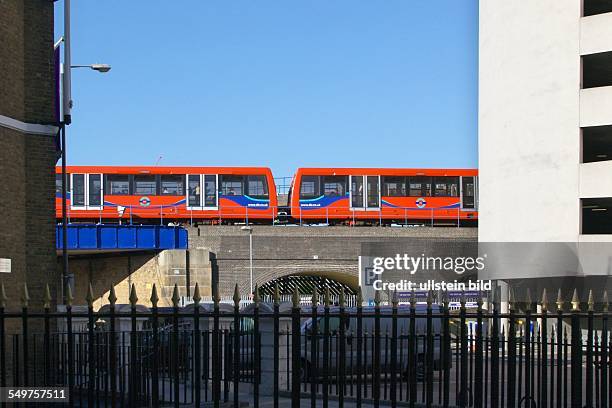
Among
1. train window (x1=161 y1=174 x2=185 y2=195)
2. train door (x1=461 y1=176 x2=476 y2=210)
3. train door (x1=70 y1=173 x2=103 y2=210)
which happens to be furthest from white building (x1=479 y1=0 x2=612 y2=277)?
train door (x1=70 y1=173 x2=103 y2=210)

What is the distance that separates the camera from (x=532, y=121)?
3816cm

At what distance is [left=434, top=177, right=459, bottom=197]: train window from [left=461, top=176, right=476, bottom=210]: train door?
0.45 metres

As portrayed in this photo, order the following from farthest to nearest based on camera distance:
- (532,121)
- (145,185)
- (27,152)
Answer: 1. (145,185)
2. (532,121)
3. (27,152)

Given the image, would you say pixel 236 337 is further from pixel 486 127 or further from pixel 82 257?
pixel 82 257

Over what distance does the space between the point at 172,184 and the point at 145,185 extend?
1569 millimetres

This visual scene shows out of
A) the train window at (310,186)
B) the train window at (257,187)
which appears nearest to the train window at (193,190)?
the train window at (257,187)

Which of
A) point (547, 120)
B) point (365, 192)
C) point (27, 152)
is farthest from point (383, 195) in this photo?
point (27, 152)

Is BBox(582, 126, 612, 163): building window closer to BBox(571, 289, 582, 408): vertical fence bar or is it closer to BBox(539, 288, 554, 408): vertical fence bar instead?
BBox(539, 288, 554, 408): vertical fence bar

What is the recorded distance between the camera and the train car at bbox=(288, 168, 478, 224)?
5394 cm

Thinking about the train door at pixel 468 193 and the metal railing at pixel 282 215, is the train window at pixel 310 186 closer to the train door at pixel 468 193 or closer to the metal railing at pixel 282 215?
the metal railing at pixel 282 215

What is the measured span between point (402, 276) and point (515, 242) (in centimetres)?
1231

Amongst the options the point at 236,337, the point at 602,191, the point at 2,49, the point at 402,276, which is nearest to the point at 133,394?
the point at 236,337

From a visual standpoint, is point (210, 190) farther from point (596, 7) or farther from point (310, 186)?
point (596, 7)

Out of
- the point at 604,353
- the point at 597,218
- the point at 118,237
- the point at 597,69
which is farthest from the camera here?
the point at 118,237
